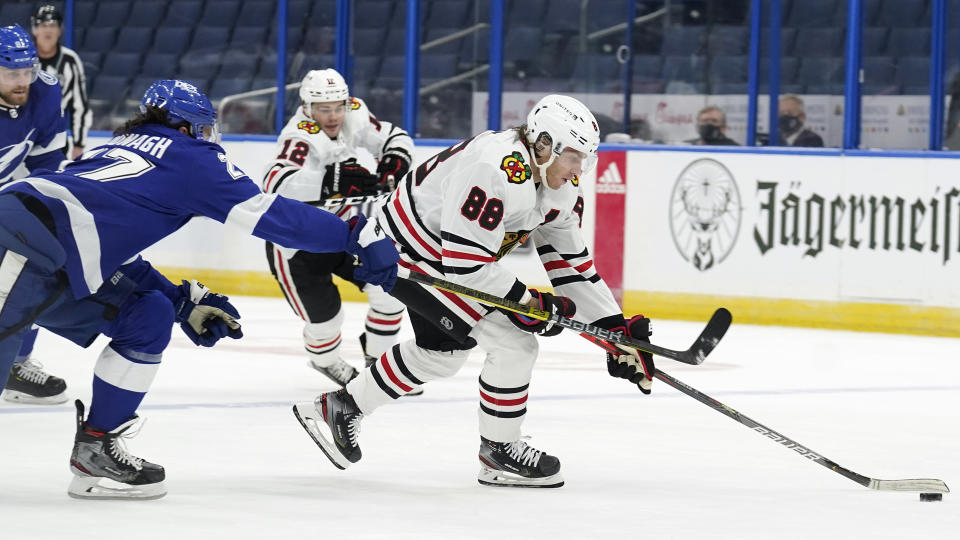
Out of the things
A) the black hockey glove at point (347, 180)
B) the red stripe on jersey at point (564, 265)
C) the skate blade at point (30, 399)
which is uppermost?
the black hockey glove at point (347, 180)

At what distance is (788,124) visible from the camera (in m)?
8.29

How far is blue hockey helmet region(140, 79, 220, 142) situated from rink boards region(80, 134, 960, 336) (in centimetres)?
490

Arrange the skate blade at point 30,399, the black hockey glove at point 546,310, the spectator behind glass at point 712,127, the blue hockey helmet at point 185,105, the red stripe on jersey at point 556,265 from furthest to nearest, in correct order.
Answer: the spectator behind glass at point 712,127, the skate blade at point 30,399, the red stripe on jersey at point 556,265, the black hockey glove at point 546,310, the blue hockey helmet at point 185,105

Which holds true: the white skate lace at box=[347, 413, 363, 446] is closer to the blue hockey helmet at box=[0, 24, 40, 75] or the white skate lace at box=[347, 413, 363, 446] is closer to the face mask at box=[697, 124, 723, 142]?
the blue hockey helmet at box=[0, 24, 40, 75]

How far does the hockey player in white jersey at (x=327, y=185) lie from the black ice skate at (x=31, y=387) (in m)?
0.86

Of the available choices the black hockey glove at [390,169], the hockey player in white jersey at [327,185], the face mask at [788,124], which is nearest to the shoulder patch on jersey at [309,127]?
the hockey player in white jersey at [327,185]

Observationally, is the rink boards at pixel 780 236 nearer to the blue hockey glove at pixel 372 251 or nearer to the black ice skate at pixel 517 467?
the black ice skate at pixel 517 467

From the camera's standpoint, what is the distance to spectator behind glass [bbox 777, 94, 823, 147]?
812 centimetres

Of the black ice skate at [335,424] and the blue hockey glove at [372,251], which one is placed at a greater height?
the blue hockey glove at [372,251]

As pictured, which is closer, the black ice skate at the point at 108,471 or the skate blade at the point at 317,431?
the black ice skate at the point at 108,471

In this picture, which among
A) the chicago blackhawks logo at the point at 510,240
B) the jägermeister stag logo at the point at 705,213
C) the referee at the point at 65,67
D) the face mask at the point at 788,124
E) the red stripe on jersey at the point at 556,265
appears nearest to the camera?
the chicago blackhawks logo at the point at 510,240

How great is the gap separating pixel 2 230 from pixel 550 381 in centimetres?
294

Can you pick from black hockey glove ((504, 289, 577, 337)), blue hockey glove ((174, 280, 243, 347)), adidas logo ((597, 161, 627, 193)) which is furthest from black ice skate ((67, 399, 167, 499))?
adidas logo ((597, 161, 627, 193))

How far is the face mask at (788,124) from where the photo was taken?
824cm
